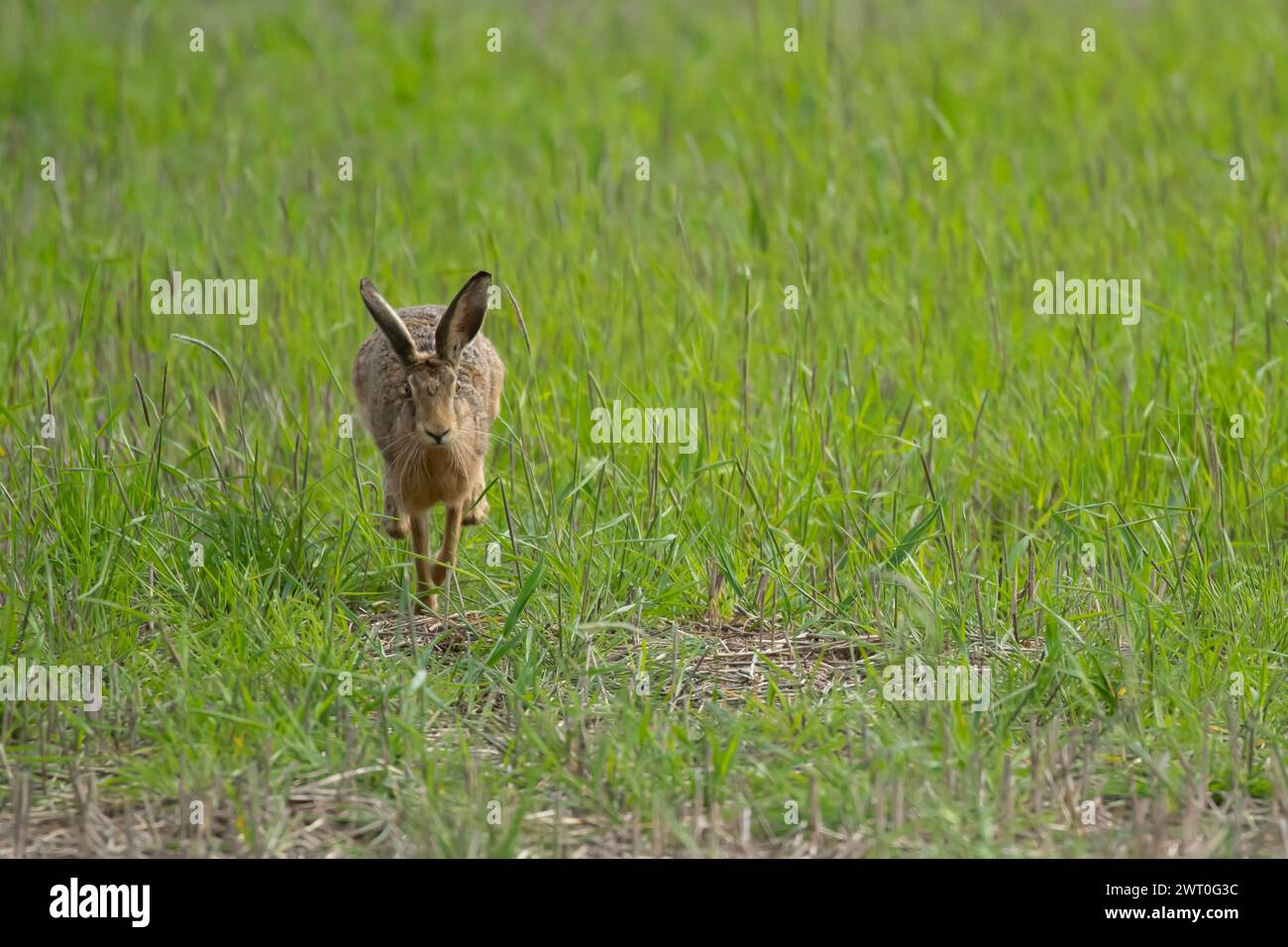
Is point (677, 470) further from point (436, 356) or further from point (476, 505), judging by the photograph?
point (436, 356)

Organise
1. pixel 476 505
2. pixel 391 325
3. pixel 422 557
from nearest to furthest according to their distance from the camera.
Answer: pixel 391 325 < pixel 422 557 < pixel 476 505

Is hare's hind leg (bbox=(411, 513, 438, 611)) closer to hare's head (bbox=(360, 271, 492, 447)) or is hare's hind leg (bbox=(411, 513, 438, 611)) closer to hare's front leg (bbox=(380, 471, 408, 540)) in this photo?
hare's front leg (bbox=(380, 471, 408, 540))

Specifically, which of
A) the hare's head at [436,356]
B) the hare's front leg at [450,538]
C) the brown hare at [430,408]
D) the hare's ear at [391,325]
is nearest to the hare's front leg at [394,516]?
the brown hare at [430,408]

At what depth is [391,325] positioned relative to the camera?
4.46m

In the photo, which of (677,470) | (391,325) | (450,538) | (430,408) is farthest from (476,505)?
(677,470)

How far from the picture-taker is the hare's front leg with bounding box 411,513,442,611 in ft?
16.0

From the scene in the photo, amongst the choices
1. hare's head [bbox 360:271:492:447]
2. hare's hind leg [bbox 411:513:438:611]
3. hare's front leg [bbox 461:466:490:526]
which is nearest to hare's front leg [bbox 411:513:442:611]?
hare's hind leg [bbox 411:513:438:611]

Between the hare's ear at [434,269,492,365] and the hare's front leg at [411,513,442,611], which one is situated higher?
the hare's ear at [434,269,492,365]

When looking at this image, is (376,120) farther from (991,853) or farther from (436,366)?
(991,853)

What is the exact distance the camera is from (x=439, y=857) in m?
3.86

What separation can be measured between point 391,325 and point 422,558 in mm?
755

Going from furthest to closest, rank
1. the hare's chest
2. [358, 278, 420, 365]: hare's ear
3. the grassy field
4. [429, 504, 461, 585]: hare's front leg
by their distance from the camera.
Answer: [429, 504, 461, 585]: hare's front leg < the hare's chest < [358, 278, 420, 365]: hare's ear < the grassy field

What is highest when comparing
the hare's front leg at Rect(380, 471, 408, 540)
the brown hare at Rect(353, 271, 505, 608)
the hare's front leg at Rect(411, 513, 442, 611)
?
the brown hare at Rect(353, 271, 505, 608)

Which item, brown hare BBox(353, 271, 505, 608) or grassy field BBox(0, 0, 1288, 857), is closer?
grassy field BBox(0, 0, 1288, 857)
